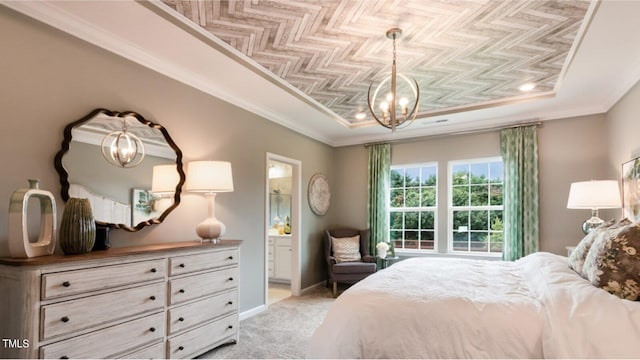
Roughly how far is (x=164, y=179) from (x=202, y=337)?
55.3 inches

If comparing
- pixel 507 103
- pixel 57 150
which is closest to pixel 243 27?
pixel 57 150

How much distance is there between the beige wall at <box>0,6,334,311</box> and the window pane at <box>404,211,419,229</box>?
85.3 inches

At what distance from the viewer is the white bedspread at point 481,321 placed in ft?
4.81

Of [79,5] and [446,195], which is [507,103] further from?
[79,5]

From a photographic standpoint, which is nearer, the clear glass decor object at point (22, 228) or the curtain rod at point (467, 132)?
the clear glass decor object at point (22, 228)

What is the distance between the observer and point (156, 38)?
2604mm

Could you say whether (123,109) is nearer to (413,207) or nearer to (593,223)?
(413,207)

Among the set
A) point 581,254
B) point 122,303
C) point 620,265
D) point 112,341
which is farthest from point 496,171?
point 112,341

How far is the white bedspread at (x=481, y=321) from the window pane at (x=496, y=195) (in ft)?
9.64

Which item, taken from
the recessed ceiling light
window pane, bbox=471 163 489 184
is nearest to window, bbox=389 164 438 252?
window pane, bbox=471 163 489 184

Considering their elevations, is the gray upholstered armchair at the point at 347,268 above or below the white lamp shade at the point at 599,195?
below

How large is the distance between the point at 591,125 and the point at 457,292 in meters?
3.81

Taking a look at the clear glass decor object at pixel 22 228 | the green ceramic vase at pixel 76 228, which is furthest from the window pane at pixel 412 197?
the clear glass decor object at pixel 22 228

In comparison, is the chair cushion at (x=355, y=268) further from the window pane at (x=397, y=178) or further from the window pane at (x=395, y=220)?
the window pane at (x=397, y=178)
